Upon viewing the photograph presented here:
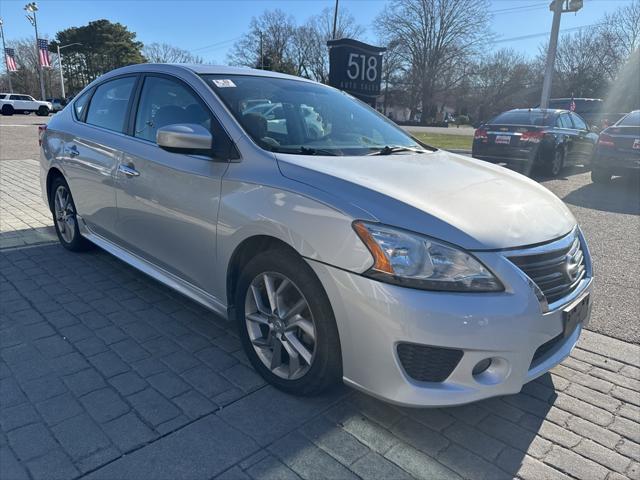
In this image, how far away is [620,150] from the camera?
895 centimetres

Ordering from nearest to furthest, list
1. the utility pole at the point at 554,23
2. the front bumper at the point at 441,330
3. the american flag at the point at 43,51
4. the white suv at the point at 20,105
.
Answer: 1. the front bumper at the point at 441,330
2. the utility pole at the point at 554,23
3. the white suv at the point at 20,105
4. the american flag at the point at 43,51

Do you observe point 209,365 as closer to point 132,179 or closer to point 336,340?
point 336,340

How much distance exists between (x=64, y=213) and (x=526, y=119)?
30.6 feet

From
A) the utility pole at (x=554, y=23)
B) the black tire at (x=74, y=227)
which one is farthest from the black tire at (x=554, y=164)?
the black tire at (x=74, y=227)

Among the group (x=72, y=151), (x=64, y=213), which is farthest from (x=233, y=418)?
(x=64, y=213)

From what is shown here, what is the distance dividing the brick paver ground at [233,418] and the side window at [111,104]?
1547 mm

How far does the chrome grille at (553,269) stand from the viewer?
2118mm

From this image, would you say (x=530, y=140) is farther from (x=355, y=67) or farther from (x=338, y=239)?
(x=338, y=239)

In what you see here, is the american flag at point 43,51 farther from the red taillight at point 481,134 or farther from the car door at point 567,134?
the car door at point 567,134

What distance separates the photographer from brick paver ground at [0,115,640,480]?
2059mm

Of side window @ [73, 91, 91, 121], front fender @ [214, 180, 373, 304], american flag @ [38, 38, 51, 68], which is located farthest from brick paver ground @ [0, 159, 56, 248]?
american flag @ [38, 38, 51, 68]

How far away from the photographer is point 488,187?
2.59 meters

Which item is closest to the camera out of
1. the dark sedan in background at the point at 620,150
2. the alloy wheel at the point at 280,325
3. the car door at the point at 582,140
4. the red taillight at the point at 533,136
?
the alloy wheel at the point at 280,325

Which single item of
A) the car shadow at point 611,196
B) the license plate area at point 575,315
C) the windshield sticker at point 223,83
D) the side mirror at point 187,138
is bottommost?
the car shadow at point 611,196
